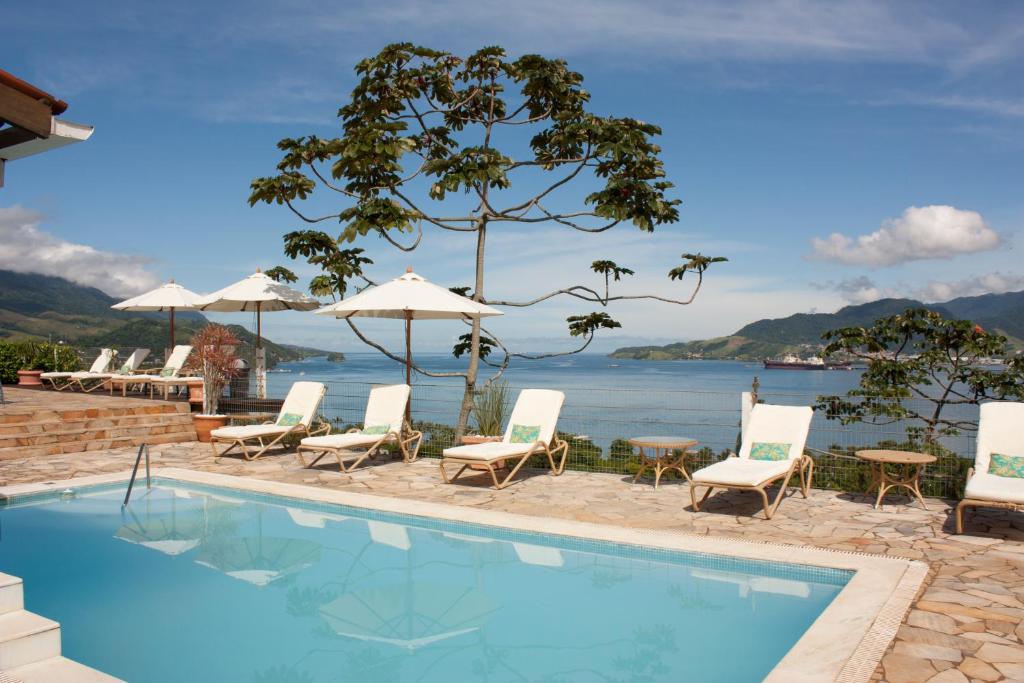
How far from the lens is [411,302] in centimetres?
935

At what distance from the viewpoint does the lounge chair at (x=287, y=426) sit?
32.8 feet

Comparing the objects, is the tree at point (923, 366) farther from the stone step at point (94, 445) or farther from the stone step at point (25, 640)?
the stone step at point (94, 445)

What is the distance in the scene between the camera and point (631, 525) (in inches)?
250

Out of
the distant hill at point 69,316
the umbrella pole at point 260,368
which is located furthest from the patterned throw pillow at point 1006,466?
the distant hill at point 69,316

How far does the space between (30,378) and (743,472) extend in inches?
662

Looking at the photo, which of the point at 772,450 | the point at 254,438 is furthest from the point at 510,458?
the point at 254,438

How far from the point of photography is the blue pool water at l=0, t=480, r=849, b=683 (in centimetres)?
405

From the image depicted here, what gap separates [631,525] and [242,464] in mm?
5690

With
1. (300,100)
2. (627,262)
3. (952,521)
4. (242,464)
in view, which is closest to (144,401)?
(242,464)

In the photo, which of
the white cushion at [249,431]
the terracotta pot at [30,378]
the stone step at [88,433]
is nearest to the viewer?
the white cushion at [249,431]

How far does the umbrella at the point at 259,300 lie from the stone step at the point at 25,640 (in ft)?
27.3

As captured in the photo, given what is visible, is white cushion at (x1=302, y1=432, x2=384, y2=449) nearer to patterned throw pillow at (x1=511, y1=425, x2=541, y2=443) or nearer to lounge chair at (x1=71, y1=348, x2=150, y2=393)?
patterned throw pillow at (x1=511, y1=425, x2=541, y2=443)

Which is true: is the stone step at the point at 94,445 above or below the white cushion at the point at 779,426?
below

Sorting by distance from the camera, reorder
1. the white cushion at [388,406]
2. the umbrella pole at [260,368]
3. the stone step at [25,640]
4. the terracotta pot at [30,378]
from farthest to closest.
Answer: the terracotta pot at [30,378]
the umbrella pole at [260,368]
the white cushion at [388,406]
the stone step at [25,640]
